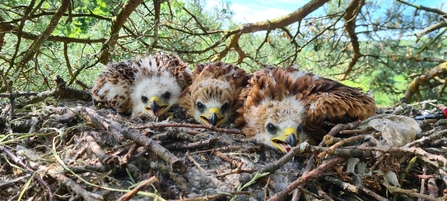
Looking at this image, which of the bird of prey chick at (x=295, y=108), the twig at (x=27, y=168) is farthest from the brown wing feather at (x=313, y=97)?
the twig at (x=27, y=168)

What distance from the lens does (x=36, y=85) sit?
164 inches

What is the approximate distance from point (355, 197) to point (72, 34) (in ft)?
20.6

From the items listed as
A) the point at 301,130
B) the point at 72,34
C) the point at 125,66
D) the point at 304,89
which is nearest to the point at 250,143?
the point at 301,130

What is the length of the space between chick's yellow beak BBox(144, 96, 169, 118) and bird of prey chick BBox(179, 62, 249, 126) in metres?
0.21

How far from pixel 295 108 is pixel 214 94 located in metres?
0.74

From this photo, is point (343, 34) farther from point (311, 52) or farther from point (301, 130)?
point (301, 130)

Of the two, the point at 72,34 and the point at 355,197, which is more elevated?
the point at 72,34

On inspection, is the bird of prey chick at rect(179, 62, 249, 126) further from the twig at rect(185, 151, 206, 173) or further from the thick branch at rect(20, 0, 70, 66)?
the thick branch at rect(20, 0, 70, 66)

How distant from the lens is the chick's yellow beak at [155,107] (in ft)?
11.5

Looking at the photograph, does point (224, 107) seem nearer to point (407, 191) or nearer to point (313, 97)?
point (313, 97)

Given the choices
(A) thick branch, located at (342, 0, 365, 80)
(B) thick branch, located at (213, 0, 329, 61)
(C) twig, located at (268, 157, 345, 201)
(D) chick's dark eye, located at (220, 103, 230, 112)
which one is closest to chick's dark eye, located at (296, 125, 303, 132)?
(C) twig, located at (268, 157, 345, 201)

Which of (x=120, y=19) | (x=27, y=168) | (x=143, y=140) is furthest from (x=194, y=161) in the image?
(x=120, y=19)

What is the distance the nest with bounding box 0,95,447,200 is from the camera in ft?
6.57

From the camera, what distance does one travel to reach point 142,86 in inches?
147
